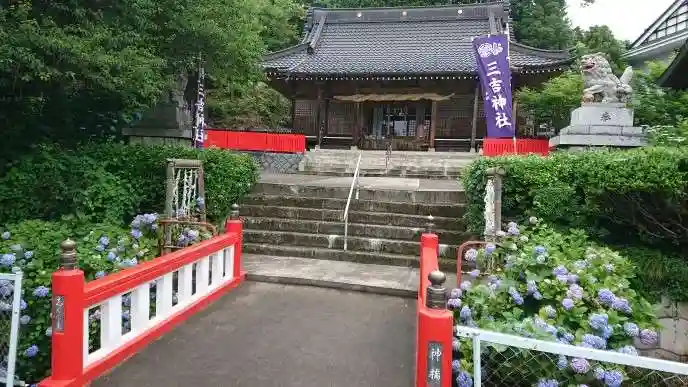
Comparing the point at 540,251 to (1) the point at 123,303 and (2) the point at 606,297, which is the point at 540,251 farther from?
(1) the point at 123,303

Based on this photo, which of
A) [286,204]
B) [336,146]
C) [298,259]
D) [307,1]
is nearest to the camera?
[298,259]

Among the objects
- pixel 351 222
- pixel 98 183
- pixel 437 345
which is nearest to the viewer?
pixel 437 345

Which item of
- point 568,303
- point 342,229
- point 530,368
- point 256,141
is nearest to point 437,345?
point 530,368

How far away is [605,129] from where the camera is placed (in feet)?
26.8

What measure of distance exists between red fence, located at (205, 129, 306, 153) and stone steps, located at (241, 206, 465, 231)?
743cm

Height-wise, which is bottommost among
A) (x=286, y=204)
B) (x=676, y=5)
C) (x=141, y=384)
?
(x=141, y=384)

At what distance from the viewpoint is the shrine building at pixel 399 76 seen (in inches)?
667

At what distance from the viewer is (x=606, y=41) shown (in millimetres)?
23000

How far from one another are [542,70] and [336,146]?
8767 mm

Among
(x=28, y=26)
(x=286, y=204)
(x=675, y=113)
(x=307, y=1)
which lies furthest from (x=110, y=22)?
(x=307, y=1)

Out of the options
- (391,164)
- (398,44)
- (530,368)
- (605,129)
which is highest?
(398,44)

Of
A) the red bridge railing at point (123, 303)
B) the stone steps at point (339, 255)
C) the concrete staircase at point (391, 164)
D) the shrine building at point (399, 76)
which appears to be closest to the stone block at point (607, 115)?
the stone steps at point (339, 255)

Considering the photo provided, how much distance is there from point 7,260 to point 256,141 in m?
12.2

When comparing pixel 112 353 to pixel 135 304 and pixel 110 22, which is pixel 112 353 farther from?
pixel 110 22
